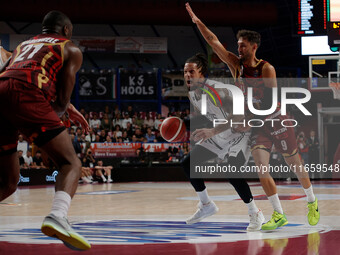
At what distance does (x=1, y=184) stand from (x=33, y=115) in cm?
77

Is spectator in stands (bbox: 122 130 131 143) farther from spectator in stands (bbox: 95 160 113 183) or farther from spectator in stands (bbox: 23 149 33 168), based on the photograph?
spectator in stands (bbox: 23 149 33 168)

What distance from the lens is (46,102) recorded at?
3742mm

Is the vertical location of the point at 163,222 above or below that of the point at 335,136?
below

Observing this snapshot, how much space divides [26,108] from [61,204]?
681mm

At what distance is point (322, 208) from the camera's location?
7.87 m

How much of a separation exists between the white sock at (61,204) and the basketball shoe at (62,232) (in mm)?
66

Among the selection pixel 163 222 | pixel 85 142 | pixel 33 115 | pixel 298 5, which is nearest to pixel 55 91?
pixel 33 115

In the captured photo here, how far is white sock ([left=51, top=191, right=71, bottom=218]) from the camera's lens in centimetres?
357

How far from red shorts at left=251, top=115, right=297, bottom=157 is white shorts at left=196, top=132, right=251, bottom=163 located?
14 cm

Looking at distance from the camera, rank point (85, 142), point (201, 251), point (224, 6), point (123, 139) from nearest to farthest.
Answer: point (201, 251) → point (85, 142) → point (123, 139) → point (224, 6)

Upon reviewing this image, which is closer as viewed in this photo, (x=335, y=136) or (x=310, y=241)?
(x=310, y=241)

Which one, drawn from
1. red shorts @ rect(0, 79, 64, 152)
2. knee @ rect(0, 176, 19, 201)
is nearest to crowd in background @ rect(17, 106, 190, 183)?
knee @ rect(0, 176, 19, 201)

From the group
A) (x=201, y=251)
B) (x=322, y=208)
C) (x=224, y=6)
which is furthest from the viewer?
(x=224, y=6)

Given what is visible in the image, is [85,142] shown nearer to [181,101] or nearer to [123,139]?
[123,139]
